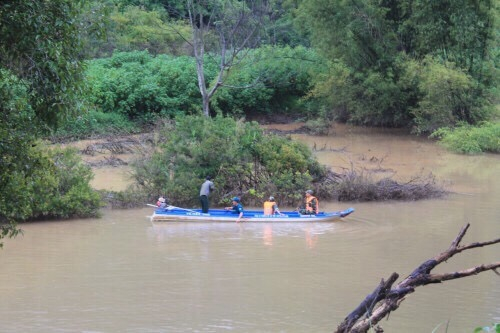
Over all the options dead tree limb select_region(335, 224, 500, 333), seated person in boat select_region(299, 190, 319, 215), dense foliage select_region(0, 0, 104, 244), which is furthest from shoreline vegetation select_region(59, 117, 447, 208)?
dead tree limb select_region(335, 224, 500, 333)

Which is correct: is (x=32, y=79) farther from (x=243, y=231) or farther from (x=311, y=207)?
(x=311, y=207)

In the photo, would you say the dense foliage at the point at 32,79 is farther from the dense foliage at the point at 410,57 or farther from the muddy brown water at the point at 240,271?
the dense foliage at the point at 410,57

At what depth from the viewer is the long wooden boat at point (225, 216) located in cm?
1947

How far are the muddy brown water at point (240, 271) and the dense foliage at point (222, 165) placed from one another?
1.15 metres

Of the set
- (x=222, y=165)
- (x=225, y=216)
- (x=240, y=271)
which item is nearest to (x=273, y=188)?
(x=222, y=165)

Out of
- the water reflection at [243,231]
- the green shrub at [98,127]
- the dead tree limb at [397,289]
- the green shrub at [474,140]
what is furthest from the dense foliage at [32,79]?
the green shrub at [474,140]

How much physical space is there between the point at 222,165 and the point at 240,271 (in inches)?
254

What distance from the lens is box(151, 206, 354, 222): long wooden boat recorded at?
63.9ft

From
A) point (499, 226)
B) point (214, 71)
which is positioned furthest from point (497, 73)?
point (499, 226)

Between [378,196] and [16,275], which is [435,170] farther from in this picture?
[16,275]

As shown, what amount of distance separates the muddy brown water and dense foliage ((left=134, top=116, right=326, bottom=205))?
1146mm

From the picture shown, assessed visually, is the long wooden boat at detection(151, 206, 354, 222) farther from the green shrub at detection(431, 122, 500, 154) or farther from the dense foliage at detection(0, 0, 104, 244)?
the green shrub at detection(431, 122, 500, 154)

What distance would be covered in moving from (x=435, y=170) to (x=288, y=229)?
10.4 meters

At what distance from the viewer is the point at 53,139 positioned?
102 feet
